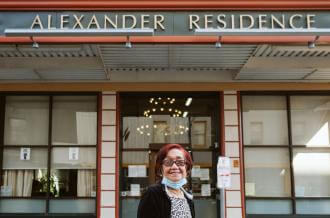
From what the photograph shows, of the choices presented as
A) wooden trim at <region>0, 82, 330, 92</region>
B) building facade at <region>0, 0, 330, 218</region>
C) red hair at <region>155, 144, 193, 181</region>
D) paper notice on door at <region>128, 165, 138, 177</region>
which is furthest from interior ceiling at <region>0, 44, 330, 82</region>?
red hair at <region>155, 144, 193, 181</region>

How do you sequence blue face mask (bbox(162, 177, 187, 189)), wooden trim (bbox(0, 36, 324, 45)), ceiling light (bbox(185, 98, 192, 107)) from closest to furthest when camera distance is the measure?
1. blue face mask (bbox(162, 177, 187, 189))
2. wooden trim (bbox(0, 36, 324, 45))
3. ceiling light (bbox(185, 98, 192, 107))

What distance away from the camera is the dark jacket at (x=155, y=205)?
10.8 ft

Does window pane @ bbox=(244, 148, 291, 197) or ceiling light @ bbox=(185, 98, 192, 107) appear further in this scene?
ceiling light @ bbox=(185, 98, 192, 107)

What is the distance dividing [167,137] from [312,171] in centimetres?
329

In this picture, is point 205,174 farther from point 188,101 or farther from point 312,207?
point 312,207

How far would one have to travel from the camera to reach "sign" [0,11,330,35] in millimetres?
7914

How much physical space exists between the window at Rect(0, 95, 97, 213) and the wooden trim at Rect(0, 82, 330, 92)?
28cm

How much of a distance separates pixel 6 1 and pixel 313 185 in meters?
Answer: 7.28

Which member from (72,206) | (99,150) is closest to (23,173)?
(72,206)

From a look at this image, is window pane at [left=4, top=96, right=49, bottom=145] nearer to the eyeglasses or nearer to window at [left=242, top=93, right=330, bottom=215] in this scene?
window at [left=242, top=93, right=330, bottom=215]

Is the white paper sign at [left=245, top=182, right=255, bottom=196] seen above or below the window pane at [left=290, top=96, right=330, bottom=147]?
below

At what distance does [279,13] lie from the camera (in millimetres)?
7957

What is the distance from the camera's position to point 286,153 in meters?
10.3

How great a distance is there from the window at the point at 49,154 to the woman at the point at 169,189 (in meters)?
6.99
